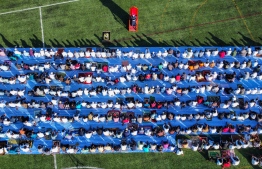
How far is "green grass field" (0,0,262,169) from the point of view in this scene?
2942cm

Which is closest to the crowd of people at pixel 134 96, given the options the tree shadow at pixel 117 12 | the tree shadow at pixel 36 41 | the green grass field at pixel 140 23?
the tree shadow at pixel 36 41

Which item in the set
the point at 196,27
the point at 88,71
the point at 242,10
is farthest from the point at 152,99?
the point at 242,10

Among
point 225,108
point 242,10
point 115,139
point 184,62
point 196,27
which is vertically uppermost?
point 242,10

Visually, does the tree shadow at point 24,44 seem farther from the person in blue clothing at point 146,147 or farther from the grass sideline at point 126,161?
the person in blue clothing at point 146,147

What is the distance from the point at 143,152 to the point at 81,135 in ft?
19.1

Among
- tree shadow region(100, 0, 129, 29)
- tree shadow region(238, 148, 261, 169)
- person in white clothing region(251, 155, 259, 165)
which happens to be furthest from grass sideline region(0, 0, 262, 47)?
person in white clothing region(251, 155, 259, 165)

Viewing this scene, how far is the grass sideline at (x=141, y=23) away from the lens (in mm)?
29422

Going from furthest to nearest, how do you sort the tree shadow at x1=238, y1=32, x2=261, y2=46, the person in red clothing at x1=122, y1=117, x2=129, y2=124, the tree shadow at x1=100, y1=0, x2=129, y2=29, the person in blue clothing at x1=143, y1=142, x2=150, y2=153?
the tree shadow at x1=100, y1=0, x2=129, y2=29
the tree shadow at x1=238, y1=32, x2=261, y2=46
the person in red clothing at x1=122, y1=117, x2=129, y2=124
the person in blue clothing at x1=143, y1=142, x2=150, y2=153

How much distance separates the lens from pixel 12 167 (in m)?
25.5

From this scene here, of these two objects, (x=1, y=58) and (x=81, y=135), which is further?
(x=1, y=58)

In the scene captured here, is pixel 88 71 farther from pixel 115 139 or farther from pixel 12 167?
pixel 12 167

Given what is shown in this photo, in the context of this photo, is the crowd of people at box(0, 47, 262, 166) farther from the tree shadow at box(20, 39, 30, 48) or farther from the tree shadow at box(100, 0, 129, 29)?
the tree shadow at box(100, 0, 129, 29)

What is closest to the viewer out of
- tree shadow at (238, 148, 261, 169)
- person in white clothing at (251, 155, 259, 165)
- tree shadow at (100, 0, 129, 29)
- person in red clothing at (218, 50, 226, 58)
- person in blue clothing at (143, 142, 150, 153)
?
person in white clothing at (251, 155, 259, 165)

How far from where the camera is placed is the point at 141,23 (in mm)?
30125
